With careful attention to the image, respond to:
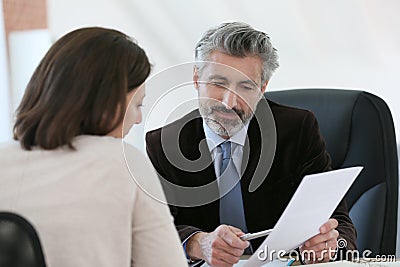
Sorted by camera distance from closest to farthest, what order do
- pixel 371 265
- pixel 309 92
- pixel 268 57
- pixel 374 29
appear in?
1. pixel 371 265
2. pixel 268 57
3. pixel 309 92
4. pixel 374 29

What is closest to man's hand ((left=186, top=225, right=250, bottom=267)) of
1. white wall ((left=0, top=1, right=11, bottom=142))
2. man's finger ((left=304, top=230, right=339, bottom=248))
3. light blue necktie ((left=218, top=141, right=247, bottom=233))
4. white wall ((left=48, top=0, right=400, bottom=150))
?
man's finger ((left=304, top=230, right=339, bottom=248))

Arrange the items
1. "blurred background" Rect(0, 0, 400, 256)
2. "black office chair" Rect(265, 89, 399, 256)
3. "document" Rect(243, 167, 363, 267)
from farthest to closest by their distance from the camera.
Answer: "blurred background" Rect(0, 0, 400, 256)
"black office chair" Rect(265, 89, 399, 256)
"document" Rect(243, 167, 363, 267)

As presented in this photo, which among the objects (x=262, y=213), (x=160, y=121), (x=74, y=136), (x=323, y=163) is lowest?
(x=262, y=213)

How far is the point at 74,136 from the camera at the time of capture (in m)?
0.88

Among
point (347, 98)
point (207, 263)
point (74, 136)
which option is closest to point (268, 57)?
point (347, 98)

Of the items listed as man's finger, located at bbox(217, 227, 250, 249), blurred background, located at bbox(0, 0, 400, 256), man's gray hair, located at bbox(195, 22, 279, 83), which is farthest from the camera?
blurred background, located at bbox(0, 0, 400, 256)

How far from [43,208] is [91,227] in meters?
0.07

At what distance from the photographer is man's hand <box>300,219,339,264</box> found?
1208 mm

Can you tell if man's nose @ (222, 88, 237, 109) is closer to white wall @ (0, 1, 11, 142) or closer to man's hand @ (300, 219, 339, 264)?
man's hand @ (300, 219, 339, 264)

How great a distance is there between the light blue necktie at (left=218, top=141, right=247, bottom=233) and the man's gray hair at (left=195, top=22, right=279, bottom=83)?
0.72ft

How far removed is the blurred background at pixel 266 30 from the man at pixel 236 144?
0.74 metres

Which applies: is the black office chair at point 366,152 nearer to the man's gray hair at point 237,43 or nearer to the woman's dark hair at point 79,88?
the man's gray hair at point 237,43

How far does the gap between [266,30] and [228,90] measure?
0.91 m

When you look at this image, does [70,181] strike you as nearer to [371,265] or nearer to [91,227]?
[91,227]
